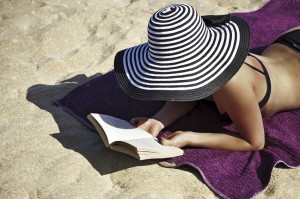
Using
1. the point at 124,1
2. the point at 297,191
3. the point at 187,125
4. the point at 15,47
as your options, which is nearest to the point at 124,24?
the point at 124,1

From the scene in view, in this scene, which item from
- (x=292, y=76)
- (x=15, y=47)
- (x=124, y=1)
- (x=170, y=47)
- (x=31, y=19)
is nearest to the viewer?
(x=170, y=47)

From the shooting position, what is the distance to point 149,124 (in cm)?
217

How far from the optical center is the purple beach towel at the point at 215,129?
195 cm

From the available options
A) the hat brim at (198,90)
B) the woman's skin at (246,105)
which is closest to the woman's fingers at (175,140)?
the woman's skin at (246,105)

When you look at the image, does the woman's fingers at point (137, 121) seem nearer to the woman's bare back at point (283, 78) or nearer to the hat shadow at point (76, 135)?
the hat shadow at point (76, 135)

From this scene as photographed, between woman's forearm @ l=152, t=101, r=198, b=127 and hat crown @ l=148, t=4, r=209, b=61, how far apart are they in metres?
0.47

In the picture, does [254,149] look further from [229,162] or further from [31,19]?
[31,19]

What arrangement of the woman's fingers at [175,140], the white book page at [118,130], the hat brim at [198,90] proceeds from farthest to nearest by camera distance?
1. the woman's fingers at [175,140]
2. the white book page at [118,130]
3. the hat brim at [198,90]

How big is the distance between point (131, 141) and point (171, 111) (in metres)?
0.45

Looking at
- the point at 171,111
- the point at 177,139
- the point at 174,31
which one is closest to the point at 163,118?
the point at 171,111

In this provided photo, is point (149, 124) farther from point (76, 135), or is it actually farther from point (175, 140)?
point (76, 135)

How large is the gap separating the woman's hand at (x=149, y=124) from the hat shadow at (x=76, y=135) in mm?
166

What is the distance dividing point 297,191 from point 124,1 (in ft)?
7.34

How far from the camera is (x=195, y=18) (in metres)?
1.83
